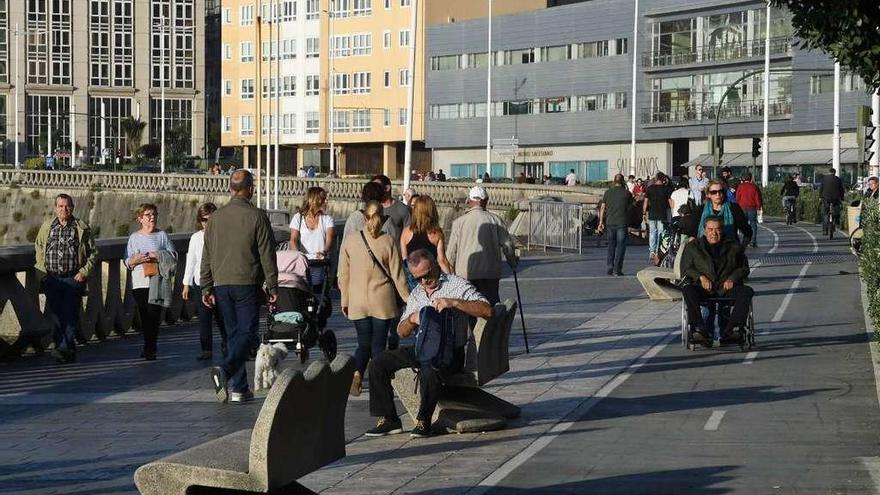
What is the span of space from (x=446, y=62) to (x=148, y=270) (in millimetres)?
91982

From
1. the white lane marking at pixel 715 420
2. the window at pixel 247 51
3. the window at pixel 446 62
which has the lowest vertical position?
the white lane marking at pixel 715 420

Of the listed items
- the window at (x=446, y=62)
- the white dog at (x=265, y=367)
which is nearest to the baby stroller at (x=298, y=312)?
the white dog at (x=265, y=367)

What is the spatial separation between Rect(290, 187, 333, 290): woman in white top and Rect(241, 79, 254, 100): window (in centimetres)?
10529

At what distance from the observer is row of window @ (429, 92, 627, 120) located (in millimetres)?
97562

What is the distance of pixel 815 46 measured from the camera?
14156mm

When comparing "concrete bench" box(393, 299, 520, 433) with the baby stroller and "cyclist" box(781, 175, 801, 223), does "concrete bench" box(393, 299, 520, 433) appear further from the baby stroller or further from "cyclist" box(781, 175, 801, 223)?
"cyclist" box(781, 175, 801, 223)

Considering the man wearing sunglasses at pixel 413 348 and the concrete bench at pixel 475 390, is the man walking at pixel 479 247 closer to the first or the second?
the concrete bench at pixel 475 390

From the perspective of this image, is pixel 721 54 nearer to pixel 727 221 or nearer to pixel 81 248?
pixel 727 221

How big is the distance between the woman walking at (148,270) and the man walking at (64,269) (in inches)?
19.0

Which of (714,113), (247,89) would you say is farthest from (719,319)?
(247,89)

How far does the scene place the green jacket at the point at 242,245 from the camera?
13938mm

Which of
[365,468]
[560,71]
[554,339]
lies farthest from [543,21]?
[365,468]

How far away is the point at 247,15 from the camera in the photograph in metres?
123

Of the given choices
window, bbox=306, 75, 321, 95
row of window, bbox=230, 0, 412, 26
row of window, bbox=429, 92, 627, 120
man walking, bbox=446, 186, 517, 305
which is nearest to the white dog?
man walking, bbox=446, 186, 517, 305
